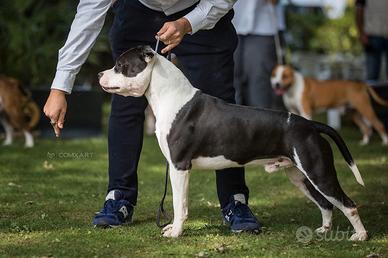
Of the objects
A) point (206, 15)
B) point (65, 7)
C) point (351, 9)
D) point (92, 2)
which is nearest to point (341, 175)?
point (206, 15)

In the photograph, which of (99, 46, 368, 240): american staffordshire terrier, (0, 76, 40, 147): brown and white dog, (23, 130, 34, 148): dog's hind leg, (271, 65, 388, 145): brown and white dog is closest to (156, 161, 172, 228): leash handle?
(99, 46, 368, 240): american staffordshire terrier

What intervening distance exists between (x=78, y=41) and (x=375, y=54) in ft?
25.5

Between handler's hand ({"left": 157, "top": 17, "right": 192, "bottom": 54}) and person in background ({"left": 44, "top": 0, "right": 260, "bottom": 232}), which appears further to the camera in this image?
person in background ({"left": 44, "top": 0, "right": 260, "bottom": 232})

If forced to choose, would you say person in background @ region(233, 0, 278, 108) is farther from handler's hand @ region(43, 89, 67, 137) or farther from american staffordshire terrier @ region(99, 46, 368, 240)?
handler's hand @ region(43, 89, 67, 137)

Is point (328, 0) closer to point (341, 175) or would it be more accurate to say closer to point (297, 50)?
point (297, 50)

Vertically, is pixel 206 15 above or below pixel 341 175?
above

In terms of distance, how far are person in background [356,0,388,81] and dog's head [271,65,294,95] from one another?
3.77ft

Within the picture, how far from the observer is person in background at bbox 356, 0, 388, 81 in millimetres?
10914

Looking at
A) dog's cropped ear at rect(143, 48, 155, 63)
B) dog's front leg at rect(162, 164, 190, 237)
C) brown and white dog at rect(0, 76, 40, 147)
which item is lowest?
brown and white dog at rect(0, 76, 40, 147)

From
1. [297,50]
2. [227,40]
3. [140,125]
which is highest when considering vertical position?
[227,40]

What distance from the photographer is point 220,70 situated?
499cm

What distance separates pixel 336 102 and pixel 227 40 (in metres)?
6.69

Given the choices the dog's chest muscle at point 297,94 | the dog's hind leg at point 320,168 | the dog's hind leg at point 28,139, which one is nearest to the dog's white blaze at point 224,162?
the dog's hind leg at point 320,168

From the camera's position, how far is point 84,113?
10500 mm
